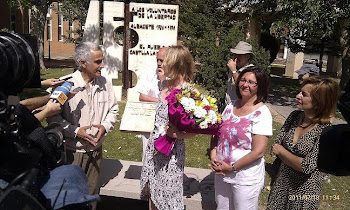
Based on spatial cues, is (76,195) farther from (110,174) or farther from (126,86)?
(126,86)

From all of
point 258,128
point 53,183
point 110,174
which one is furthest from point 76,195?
point 110,174

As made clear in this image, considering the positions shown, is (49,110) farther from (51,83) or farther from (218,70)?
(218,70)

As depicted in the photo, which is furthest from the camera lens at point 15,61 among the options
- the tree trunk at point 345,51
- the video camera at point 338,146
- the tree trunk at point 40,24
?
the tree trunk at point 40,24

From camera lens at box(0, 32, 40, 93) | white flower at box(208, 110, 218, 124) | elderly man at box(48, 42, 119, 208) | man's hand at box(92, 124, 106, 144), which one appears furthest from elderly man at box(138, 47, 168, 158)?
camera lens at box(0, 32, 40, 93)

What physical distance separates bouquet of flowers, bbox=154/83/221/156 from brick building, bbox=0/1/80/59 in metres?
26.1

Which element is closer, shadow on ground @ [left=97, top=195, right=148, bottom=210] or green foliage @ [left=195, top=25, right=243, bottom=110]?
shadow on ground @ [left=97, top=195, right=148, bottom=210]

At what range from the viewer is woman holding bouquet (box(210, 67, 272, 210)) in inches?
122

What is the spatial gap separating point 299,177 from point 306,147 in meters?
0.28

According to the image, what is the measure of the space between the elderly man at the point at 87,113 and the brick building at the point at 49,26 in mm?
25352

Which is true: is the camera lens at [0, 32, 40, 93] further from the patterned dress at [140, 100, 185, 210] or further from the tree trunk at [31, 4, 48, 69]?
the tree trunk at [31, 4, 48, 69]

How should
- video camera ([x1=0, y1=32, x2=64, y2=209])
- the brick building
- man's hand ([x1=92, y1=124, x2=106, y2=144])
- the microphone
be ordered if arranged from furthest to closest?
the brick building → man's hand ([x1=92, y1=124, x2=106, y2=144]) → the microphone → video camera ([x1=0, y1=32, x2=64, y2=209])

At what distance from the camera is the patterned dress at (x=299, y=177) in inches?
120

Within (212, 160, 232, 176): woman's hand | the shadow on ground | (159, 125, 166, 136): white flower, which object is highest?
(159, 125, 166, 136): white flower

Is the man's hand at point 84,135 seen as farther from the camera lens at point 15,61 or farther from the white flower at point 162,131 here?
the camera lens at point 15,61
